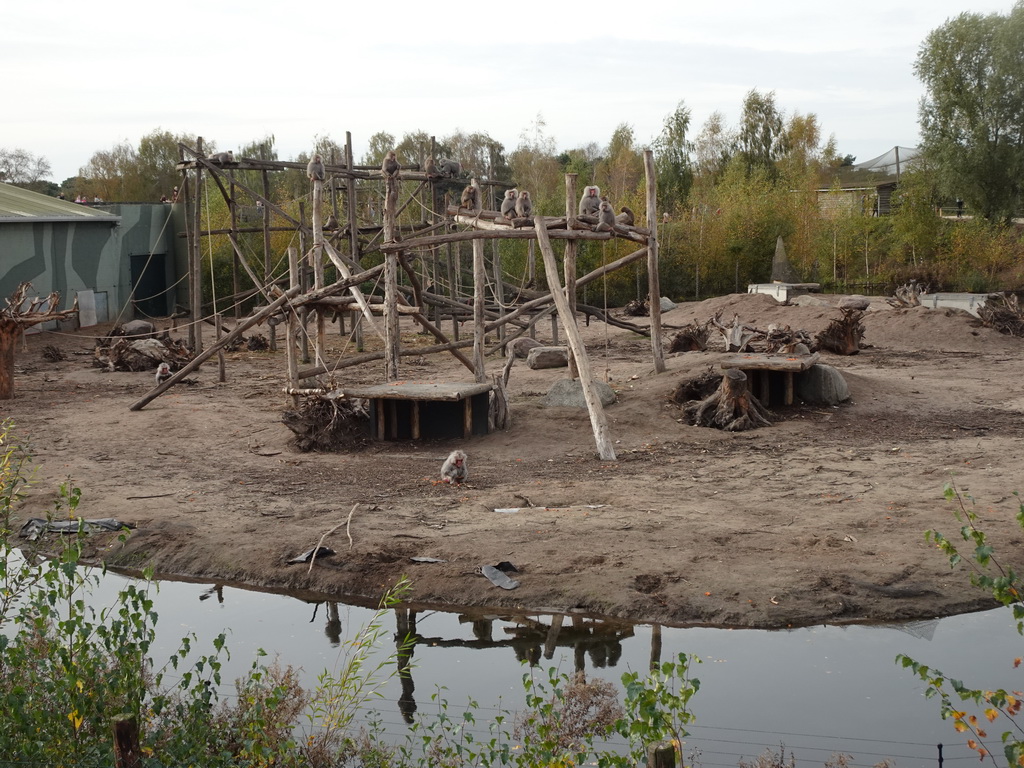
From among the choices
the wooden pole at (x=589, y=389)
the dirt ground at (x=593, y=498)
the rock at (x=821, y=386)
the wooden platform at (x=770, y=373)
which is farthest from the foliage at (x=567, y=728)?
the rock at (x=821, y=386)

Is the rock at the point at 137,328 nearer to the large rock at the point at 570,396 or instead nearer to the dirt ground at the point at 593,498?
the dirt ground at the point at 593,498

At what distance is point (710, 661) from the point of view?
5750 millimetres

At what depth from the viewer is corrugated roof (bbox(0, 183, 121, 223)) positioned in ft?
66.7

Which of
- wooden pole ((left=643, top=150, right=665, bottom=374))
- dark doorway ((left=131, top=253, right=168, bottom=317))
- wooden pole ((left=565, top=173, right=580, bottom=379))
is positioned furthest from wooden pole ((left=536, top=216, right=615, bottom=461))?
dark doorway ((left=131, top=253, right=168, bottom=317))

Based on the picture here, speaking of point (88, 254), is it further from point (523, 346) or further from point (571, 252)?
point (571, 252)

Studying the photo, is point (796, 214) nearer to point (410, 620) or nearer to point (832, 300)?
point (832, 300)

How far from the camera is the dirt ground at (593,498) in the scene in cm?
657

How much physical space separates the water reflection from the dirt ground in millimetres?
191

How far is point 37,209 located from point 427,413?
574 inches

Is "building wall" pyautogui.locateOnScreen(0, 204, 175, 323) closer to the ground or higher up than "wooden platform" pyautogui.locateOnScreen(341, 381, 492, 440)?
higher up

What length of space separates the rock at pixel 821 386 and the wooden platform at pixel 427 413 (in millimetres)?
3767

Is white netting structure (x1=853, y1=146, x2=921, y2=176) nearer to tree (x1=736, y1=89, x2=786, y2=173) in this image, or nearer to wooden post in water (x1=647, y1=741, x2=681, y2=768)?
tree (x1=736, y1=89, x2=786, y2=173)

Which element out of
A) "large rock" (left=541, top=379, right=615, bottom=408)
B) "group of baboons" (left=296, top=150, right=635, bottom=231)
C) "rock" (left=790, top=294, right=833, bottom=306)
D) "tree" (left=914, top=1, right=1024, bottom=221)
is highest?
"tree" (left=914, top=1, right=1024, bottom=221)

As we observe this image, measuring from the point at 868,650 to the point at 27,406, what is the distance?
11.0 m
